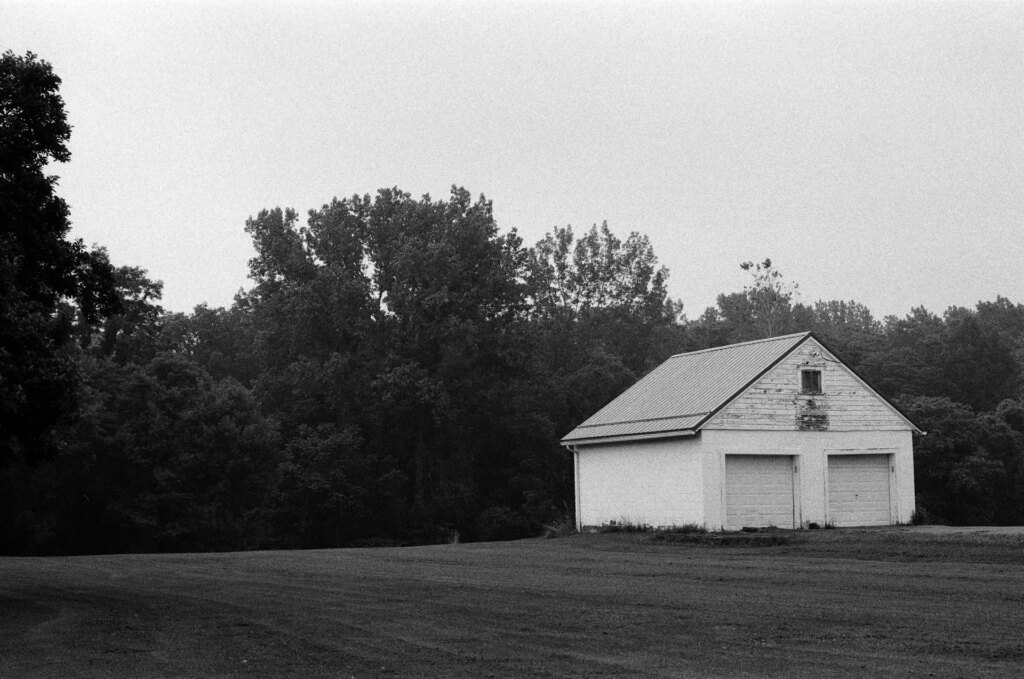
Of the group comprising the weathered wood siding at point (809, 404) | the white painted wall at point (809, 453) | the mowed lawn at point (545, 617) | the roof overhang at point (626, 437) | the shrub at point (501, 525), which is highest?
the weathered wood siding at point (809, 404)

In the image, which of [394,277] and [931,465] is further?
[394,277]

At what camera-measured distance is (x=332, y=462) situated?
56469 millimetres

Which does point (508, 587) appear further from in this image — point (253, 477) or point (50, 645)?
point (253, 477)

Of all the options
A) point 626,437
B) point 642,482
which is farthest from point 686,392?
point 642,482

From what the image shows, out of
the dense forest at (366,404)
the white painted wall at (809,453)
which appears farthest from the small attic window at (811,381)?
the dense forest at (366,404)

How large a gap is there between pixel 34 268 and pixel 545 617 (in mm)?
9493

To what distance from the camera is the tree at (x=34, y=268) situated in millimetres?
15820

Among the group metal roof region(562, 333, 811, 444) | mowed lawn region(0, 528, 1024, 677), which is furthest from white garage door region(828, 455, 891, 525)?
mowed lawn region(0, 528, 1024, 677)

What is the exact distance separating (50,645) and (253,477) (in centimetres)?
4259

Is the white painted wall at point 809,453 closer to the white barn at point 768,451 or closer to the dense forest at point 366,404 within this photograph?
the white barn at point 768,451

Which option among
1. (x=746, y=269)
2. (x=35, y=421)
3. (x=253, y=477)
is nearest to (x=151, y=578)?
(x=35, y=421)

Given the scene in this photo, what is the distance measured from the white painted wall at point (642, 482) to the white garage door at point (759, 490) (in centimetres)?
105

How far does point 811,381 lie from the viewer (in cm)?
3478

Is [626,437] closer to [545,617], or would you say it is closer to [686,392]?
[686,392]
